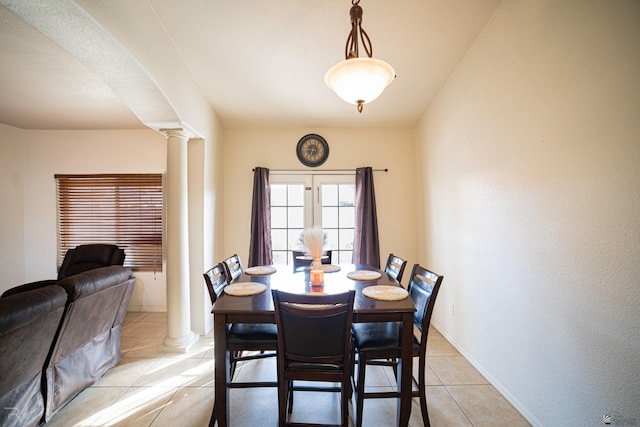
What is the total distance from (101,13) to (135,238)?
292 centimetres

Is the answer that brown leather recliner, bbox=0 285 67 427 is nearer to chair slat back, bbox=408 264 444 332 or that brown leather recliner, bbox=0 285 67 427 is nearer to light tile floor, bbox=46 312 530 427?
light tile floor, bbox=46 312 530 427

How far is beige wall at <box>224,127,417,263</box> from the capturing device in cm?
356

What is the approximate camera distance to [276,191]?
11.9 ft

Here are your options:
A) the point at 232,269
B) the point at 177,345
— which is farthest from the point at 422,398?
the point at 177,345

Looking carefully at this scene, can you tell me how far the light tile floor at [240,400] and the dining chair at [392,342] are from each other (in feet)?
0.85

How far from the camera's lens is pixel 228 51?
90.3 inches

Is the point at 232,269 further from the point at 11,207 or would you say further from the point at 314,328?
the point at 11,207

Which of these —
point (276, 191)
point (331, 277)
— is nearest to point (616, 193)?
point (331, 277)

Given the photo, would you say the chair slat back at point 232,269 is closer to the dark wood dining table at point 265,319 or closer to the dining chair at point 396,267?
the dark wood dining table at point 265,319

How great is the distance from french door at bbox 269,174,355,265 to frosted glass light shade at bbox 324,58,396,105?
2129 mm

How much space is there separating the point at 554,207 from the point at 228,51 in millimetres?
2703

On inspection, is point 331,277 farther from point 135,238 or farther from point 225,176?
point 135,238

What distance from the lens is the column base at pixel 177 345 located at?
2535mm

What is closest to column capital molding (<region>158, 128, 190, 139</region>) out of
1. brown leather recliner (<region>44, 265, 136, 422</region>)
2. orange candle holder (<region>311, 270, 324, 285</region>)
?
brown leather recliner (<region>44, 265, 136, 422</region>)
